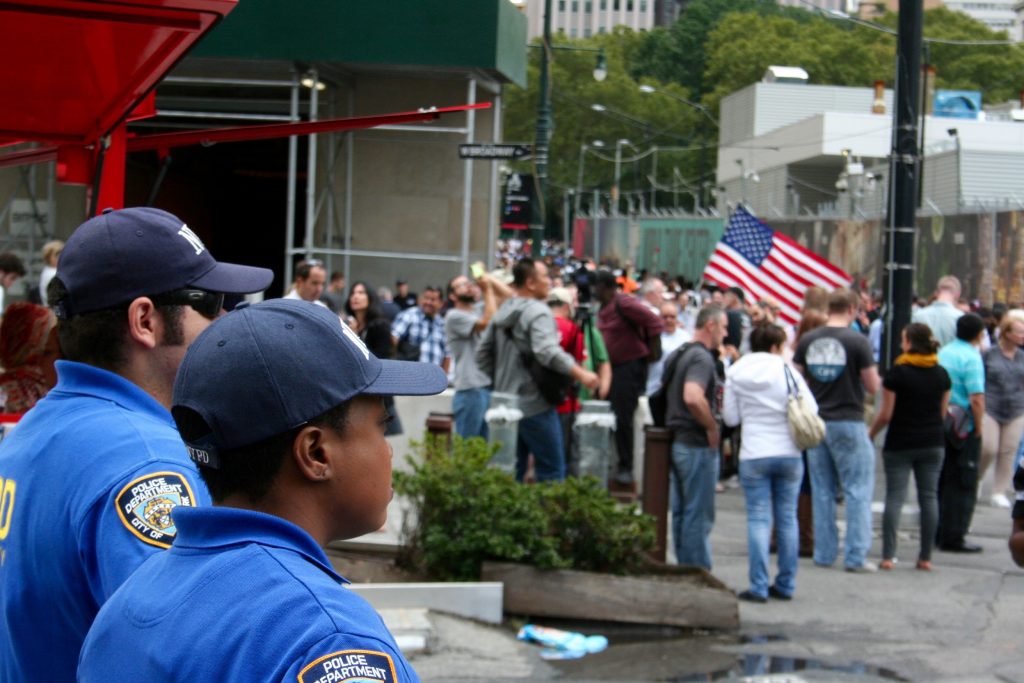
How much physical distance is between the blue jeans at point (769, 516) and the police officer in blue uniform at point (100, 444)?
6.72m

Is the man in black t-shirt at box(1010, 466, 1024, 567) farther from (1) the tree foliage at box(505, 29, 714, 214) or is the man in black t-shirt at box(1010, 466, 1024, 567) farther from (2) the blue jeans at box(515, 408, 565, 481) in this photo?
(1) the tree foliage at box(505, 29, 714, 214)

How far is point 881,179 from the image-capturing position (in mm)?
45219

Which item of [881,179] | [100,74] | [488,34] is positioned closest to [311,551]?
[100,74]

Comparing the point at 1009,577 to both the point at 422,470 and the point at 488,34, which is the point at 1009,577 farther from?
the point at 488,34

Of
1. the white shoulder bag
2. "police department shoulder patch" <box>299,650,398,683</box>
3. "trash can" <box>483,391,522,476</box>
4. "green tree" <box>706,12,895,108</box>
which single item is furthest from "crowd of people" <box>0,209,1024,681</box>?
"green tree" <box>706,12,895,108</box>

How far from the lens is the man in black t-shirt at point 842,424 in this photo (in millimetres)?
10023

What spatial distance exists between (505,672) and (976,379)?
5.69 metres

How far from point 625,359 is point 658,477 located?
329 cm

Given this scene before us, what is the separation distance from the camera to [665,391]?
9.72m

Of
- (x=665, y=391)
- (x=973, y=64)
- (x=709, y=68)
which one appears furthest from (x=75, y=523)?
(x=973, y=64)

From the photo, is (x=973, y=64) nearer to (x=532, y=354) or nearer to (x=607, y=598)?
(x=532, y=354)

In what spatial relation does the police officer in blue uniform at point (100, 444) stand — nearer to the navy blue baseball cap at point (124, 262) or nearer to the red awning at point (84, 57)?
the navy blue baseball cap at point (124, 262)

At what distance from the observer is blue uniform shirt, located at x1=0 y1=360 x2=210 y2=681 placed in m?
2.32

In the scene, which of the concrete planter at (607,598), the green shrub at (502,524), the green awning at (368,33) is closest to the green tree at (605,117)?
the green awning at (368,33)
